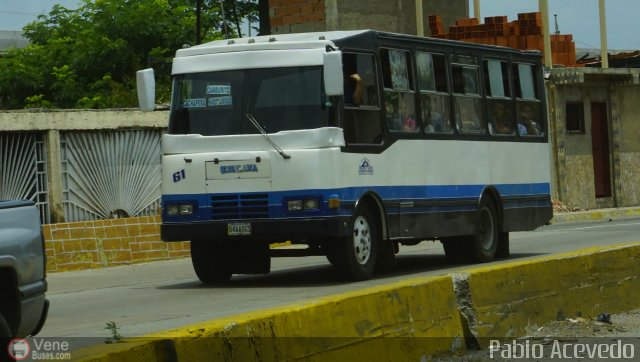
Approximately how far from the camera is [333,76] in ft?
46.0

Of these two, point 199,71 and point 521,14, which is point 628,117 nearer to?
point 521,14

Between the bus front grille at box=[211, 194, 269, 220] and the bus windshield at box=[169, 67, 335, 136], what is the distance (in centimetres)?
73

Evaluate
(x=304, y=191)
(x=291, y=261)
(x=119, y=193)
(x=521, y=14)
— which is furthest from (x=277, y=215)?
(x=521, y=14)

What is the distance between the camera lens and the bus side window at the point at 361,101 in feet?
48.2

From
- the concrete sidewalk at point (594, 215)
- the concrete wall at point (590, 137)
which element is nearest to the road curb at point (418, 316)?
the concrete sidewalk at point (594, 215)

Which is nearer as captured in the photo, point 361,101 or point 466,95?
point 361,101

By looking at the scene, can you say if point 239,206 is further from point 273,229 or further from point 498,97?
point 498,97

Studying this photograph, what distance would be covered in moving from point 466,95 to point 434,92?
2.81ft

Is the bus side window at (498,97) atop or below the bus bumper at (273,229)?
atop

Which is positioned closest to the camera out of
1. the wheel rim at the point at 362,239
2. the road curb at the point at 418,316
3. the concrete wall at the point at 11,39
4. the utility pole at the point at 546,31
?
the road curb at the point at 418,316

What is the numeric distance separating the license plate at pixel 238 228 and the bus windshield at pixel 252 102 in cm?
103

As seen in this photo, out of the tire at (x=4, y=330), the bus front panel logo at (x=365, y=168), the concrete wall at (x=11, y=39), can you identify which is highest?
the concrete wall at (x=11, y=39)

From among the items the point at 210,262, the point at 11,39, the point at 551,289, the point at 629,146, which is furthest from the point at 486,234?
the point at 11,39

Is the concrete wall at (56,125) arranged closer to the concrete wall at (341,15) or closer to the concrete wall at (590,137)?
the concrete wall at (341,15)
